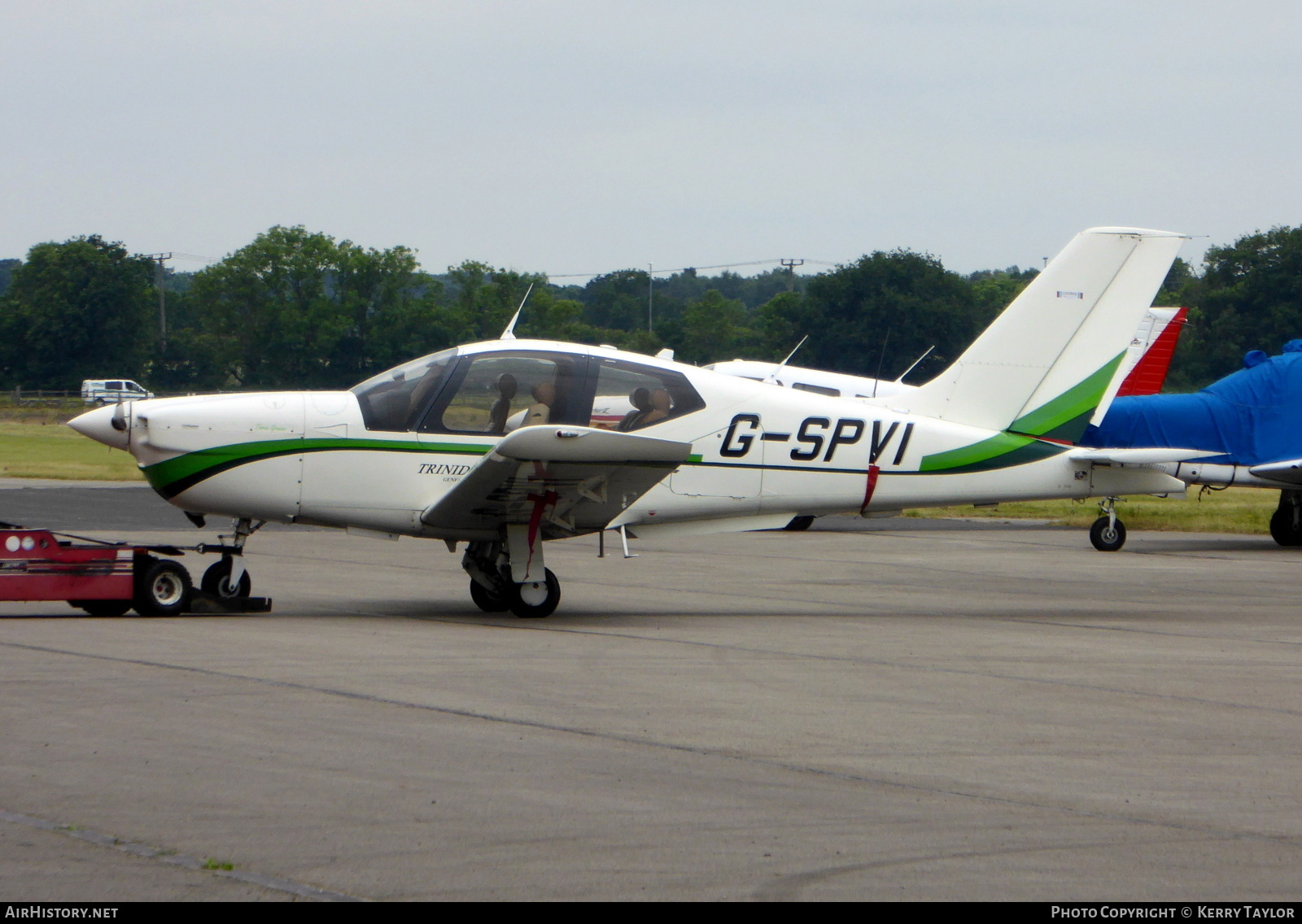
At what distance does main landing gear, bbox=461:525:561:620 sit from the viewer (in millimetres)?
10609

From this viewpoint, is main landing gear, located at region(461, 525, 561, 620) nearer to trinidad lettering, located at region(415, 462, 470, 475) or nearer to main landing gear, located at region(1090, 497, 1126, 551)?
trinidad lettering, located at region(415, 462, 470, 475)

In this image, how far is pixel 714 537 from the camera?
775 inches

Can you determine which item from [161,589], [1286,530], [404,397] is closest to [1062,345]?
[404,397]

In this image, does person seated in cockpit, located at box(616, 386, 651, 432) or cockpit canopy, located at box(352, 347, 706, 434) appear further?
person seated in cockpit, located at box(616, 386, 651, 432)

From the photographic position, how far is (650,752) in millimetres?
6207

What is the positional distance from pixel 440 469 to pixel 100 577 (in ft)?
8.55

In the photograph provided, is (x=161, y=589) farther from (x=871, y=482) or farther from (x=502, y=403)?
(x=871, y=482)

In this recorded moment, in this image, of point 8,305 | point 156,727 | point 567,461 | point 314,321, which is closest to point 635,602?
point 567,461

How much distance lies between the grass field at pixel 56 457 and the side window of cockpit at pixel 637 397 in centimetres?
1689

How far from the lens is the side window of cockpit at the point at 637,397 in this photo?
1081cm

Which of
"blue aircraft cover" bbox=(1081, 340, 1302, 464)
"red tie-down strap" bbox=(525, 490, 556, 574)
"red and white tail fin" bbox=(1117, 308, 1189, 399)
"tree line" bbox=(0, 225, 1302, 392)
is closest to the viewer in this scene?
"red tie-down strap" bbox=(525, 490, 556, 574)

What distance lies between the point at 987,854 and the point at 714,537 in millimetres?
15004

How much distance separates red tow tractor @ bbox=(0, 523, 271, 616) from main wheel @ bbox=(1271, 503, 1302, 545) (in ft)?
50.5

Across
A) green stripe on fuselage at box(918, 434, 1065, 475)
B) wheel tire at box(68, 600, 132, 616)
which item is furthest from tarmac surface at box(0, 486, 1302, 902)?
green stripe on fuselage at box(918, 434, 1065, 475)
